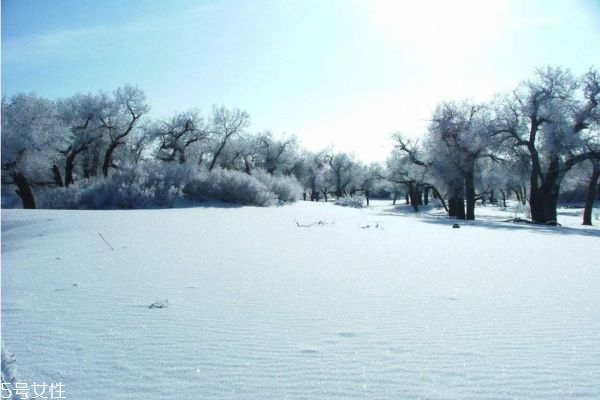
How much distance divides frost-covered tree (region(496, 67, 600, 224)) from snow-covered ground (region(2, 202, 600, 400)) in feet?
48.9

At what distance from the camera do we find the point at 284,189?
2241cm

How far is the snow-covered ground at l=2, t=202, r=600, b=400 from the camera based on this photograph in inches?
94.6

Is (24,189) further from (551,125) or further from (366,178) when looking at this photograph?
(366,178)

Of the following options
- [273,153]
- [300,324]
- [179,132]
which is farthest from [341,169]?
[300,324]

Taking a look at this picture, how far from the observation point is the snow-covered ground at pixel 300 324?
94.6 inches

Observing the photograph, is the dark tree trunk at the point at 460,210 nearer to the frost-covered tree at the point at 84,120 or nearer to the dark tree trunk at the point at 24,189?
the dark tree trunk at the point at 24,189

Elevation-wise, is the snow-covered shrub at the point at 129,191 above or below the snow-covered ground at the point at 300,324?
above

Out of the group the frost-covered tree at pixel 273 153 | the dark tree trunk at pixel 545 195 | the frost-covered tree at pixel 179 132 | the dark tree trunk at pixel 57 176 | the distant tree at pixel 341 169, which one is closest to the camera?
the dark tree trunk at pixel 545 195

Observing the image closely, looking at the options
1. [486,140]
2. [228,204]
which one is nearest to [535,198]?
[486,140]

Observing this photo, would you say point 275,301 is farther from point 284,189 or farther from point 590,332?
point 284,189

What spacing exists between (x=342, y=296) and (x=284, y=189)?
1834cm

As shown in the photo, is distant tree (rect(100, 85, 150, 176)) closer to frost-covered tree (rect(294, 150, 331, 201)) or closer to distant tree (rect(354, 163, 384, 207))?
frost-covered tree (rect(294, 150, 331, 201))

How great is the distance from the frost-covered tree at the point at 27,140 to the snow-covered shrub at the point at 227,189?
8708 millimetres

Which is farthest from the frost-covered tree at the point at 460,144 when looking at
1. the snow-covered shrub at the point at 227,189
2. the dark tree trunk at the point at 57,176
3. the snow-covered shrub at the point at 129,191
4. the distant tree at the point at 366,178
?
the distant tree at the point at 366,178
